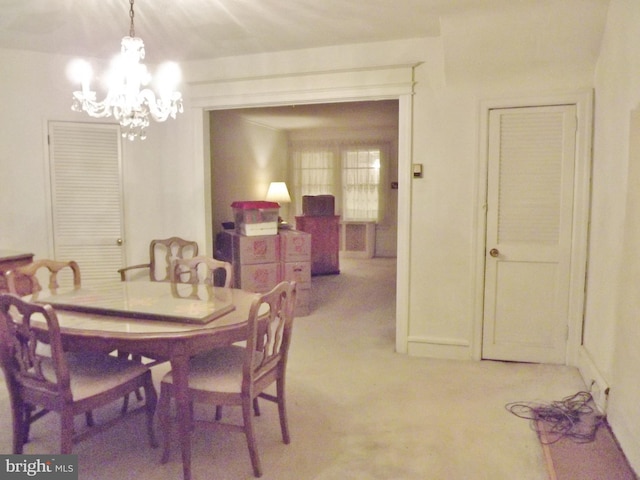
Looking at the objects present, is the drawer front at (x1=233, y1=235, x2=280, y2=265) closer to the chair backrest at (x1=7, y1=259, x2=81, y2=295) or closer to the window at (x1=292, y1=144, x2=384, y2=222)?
the chair backrest at (x1=7, y1=259, x2=81, y2=295)

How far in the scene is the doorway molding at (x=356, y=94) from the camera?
3664 mm

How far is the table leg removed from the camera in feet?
6.82

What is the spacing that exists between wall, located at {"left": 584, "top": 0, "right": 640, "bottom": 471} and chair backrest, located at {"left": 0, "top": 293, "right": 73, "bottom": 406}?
2.53m

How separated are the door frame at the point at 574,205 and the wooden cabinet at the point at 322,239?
12.5ft

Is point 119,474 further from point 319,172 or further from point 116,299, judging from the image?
point 319,172

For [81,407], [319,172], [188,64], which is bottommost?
[81,407]

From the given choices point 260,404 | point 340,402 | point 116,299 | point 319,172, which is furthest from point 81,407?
point 319,172

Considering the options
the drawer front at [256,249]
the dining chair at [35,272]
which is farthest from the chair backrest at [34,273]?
the drawer front at [256,249]

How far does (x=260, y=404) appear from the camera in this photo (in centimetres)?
291

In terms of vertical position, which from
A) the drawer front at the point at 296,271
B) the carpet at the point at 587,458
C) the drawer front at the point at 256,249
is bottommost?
the carpet at the point at 587,458

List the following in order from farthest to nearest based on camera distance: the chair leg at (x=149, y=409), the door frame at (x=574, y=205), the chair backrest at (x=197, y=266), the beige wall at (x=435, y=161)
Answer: the door frame at (x=574, y=205), the chair backrest at (x=197, y=266), the beige wall at (x=435, y=161), the chair leg at (x=149, y=409)

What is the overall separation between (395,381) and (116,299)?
1861 mm

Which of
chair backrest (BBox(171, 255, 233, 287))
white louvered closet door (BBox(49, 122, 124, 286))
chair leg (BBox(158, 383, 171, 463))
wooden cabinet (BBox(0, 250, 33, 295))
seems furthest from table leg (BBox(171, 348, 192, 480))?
white louvered closet door (BBox(49, 122, 124, 286))

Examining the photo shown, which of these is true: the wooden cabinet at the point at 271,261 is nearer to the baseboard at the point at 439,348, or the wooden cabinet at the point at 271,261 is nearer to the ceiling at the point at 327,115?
the baseboard at the point at 439,348
